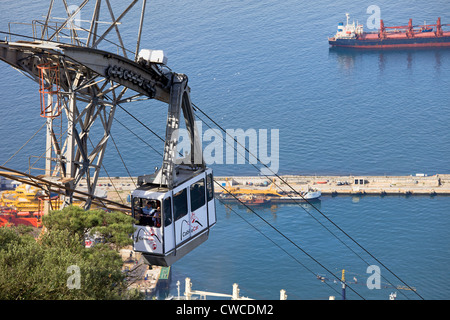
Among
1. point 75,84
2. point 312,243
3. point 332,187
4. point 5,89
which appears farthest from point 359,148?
point 75,84

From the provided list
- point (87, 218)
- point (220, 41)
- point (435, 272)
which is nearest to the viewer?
point (87, 218)

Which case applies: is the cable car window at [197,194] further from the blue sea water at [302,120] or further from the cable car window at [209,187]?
the blue sea water at [302,120]

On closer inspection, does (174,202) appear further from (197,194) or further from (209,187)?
(209,187)

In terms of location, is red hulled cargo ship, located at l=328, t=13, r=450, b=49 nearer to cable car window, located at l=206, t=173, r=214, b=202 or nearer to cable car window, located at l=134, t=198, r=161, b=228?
cable car window, located at l=206, t=173, r=214, b=202

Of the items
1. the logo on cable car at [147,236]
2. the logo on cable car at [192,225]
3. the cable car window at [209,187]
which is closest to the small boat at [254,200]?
the cable car window at [209,187]

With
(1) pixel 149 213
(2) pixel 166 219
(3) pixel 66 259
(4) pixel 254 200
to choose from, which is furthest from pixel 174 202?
(4) pixel 254 200

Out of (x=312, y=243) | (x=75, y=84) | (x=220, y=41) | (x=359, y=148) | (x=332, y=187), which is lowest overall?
(x=75, y=84)
